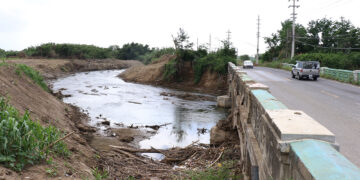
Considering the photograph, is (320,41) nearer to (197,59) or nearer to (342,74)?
(197,59)

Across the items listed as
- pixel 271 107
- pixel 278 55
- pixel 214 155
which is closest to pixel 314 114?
pixel 214 155

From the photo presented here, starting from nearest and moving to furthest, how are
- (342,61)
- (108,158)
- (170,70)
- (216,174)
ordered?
(216,174) → (108,158) → (342,61) → (170,70)

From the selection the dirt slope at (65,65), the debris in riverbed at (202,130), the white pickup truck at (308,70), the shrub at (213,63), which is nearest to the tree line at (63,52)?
the dirt slope at (65,65)

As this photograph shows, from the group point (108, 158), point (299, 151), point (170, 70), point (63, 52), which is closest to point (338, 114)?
point (108, 158)

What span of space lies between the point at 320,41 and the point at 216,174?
A: 6369cm

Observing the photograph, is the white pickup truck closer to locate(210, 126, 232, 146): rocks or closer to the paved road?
the paved road

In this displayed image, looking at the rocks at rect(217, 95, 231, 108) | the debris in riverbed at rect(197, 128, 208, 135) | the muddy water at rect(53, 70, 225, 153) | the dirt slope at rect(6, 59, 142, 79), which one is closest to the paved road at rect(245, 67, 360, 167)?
the debris in riverbed at rect(197, 128, 208, 135)

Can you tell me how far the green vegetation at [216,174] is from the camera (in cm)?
754

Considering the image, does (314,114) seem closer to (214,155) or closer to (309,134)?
(214,155)

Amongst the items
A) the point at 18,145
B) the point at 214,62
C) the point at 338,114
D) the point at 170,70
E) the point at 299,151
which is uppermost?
the point at 214,62

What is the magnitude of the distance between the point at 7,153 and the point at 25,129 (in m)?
0.78

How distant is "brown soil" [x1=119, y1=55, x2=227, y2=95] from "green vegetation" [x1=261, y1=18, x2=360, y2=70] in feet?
44.2

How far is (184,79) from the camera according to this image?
4075cm

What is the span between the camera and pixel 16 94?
11070 millimetres
